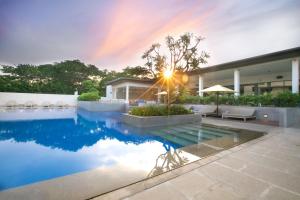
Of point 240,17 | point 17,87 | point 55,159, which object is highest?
point 240,17

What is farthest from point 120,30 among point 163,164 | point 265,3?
point 163,164

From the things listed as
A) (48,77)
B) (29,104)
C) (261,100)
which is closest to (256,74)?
(261,100)

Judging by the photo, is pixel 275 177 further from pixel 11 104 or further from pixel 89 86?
pixel 89 86

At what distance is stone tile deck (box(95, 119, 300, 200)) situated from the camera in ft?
8.16

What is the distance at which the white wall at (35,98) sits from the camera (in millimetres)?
23703

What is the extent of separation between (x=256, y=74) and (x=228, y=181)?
60.3 feet

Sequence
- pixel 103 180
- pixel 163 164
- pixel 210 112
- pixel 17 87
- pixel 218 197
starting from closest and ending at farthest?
pixel 218 197, pixel 103 180, pixel 163 164, pixel 210 112, pixel 17 87

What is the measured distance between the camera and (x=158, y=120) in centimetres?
962

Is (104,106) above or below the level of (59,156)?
above

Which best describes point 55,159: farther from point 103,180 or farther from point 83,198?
point 83,198

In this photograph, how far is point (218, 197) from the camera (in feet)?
7.98

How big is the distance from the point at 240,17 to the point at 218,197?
37.4 feet

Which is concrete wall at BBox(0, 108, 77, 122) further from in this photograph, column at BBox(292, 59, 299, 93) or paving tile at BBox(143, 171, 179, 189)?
column at BBox(292, 59, 299, 93)

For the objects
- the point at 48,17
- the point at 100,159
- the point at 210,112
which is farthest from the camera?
the point at 210,112
